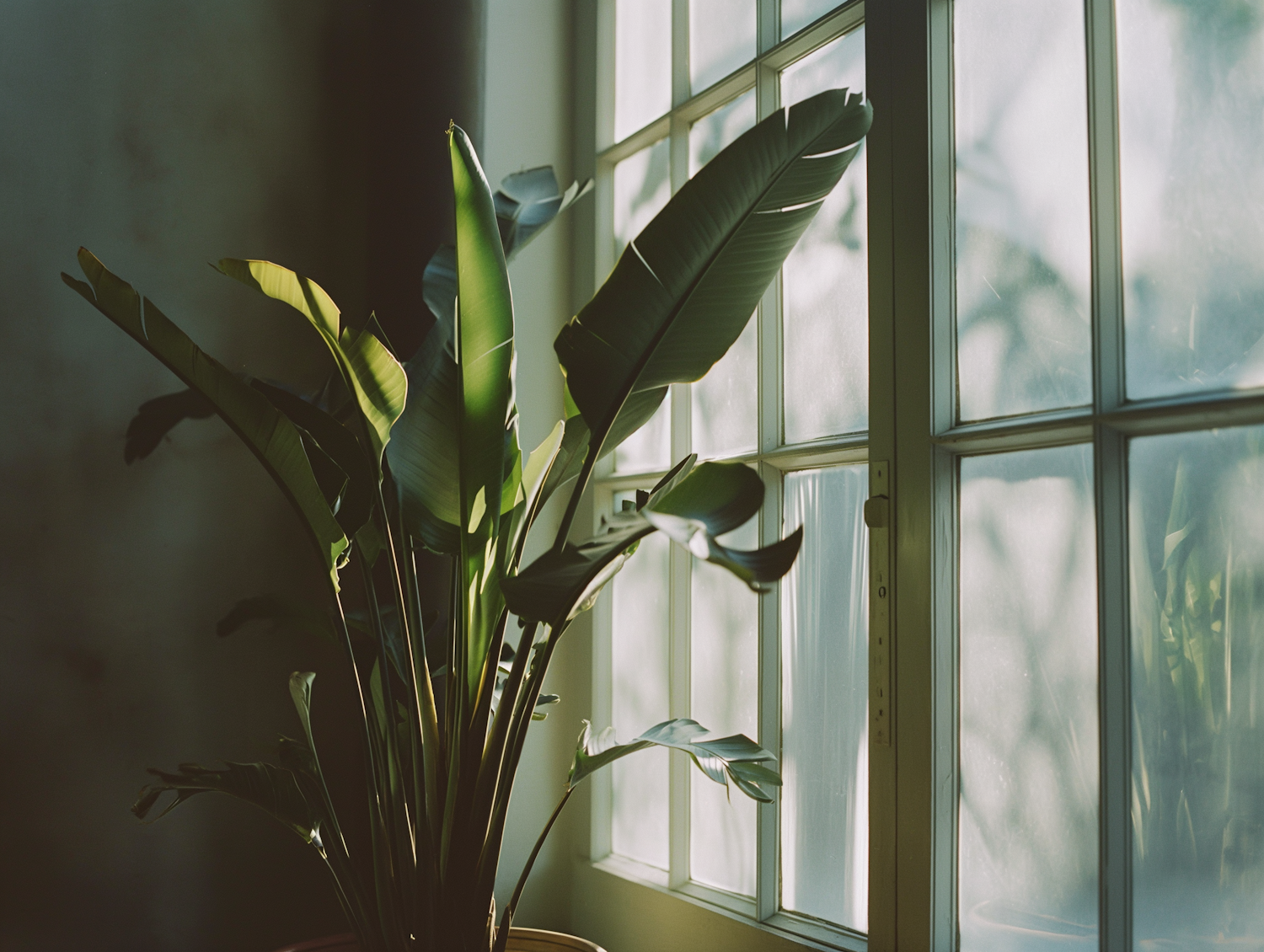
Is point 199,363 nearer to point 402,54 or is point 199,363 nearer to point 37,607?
point 37,607

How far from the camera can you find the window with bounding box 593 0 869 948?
126 cm

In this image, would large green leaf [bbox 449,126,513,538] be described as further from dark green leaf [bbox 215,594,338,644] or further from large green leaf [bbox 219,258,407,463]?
dark green leaf [bbox 215,594,338,644]

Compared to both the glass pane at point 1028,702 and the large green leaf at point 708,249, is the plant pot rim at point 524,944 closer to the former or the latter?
the glass pane at point 1028,702

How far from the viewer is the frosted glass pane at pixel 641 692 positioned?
1571 millimetres

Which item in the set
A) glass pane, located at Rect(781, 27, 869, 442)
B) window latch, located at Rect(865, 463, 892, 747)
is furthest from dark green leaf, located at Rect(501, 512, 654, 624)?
glass pane, located at Rect(781, 27, 869, 442)

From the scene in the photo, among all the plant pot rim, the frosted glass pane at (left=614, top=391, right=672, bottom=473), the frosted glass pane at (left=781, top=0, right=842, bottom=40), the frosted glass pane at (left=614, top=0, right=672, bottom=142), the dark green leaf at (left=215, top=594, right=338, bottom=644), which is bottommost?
the plant pot rim

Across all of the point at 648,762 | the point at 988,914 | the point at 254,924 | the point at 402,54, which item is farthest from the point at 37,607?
the point at 988,914

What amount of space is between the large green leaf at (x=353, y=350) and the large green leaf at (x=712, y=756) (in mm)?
468

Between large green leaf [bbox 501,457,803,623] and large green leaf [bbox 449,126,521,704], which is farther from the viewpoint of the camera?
large green leaf [bbox 449,126,521,704]

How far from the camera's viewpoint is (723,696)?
1448 millimetres

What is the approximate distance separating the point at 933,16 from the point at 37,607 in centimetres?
158

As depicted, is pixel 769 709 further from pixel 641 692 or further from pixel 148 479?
pixel 148 479

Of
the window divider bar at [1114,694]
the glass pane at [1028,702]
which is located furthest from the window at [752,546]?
the window divider bar at [1114,694]

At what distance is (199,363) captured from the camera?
101 cm
